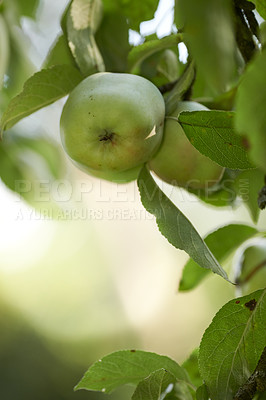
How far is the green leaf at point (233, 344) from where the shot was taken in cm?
75

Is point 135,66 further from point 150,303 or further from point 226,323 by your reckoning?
point 150,303

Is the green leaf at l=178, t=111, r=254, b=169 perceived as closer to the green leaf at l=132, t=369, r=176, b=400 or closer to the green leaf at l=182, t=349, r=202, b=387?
the green leaf at l=132, t=369, r=176, b=400

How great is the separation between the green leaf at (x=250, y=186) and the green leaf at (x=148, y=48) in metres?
0.24

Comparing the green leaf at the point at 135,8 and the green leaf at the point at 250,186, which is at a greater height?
the green leaf at the point at 135,8

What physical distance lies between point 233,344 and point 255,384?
0.28 ft

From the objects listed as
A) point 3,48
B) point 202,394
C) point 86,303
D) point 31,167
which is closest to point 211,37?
point 202,394

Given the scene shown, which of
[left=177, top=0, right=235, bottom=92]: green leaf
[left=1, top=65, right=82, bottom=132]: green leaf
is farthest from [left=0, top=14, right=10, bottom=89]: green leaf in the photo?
[left=177, top=0, right=235, bottom=92]: green leaf

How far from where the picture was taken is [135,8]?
1044mm

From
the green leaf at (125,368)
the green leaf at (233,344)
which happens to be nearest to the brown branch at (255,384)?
the green leaf at (233,344)

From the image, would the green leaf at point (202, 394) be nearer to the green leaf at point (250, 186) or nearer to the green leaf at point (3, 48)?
the green leaf at point (250, 186)

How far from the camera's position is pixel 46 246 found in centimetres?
402

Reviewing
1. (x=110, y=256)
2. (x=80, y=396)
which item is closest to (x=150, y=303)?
(x=110, y=256)

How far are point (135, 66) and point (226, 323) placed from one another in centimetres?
44

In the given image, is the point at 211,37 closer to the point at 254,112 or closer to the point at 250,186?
the point at 254,112
